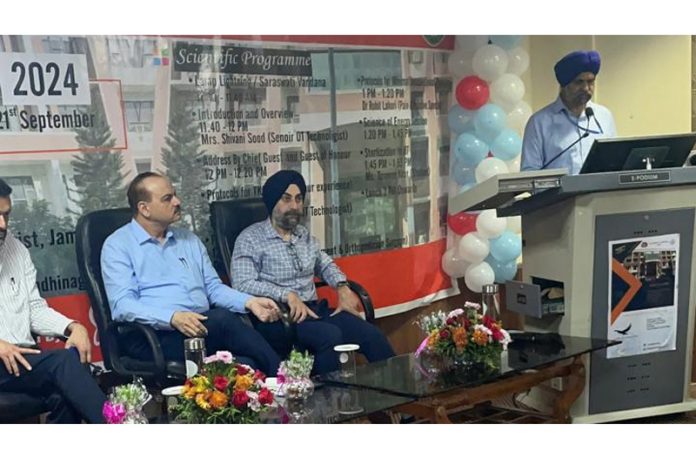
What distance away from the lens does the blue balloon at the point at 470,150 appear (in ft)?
17.7

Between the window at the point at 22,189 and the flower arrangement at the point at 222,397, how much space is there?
1509mm

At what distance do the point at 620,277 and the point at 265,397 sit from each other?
1724 millimetres

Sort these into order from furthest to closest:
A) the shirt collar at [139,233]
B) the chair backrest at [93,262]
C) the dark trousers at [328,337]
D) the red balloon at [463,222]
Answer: the red balloon at [463,222]
the dark trousers at [328,337]
the shirt collar at [139,233]
the chair backrest at [93,262]

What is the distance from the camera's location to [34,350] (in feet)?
11.3

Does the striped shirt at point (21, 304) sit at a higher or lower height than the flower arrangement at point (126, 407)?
higher

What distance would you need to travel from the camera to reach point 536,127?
4445 mm

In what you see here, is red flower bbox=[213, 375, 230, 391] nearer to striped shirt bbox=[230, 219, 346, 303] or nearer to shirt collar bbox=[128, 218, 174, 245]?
shirt collar bbox=[128, 218, 174, 245]

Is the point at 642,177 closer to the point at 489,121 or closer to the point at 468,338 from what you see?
the point at 468,338

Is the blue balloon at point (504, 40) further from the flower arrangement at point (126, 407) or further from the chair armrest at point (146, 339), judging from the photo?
the flower arrangement at point (126, 407)

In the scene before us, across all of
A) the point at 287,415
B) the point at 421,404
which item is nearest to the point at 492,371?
the point at 421,404

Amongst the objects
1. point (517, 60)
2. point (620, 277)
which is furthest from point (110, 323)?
point (517, 60)

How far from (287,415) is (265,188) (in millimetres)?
1666

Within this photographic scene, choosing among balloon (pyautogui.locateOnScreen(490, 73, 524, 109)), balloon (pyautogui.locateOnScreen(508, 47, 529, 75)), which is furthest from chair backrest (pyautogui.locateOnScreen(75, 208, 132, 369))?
balloon (pyautogui.locateOnScreen(508, 47, 529, 75))

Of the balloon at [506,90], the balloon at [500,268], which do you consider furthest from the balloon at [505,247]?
the balloon at [506,90]
